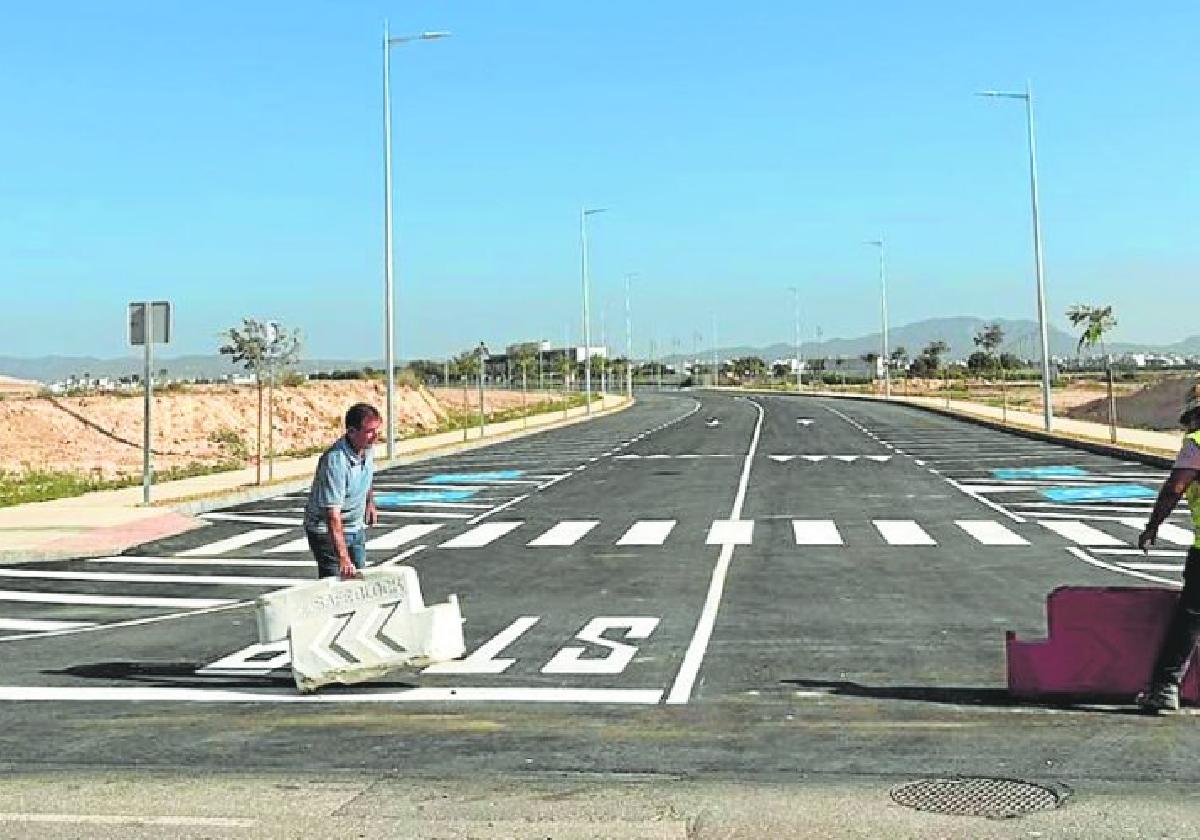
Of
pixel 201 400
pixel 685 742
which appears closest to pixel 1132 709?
pixel 685 742

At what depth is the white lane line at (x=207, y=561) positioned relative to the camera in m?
17.0

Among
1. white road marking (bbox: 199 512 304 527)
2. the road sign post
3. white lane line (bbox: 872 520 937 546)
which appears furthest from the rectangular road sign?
white lane line (bbox: 872 520 937 546)

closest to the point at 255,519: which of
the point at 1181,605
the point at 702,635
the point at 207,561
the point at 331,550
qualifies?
the point at 207,561

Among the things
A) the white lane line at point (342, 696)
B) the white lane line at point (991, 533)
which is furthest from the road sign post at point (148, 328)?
the white lane line at point (342, 696)

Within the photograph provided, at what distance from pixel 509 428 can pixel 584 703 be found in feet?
153

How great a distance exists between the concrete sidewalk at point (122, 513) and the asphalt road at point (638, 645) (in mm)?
604

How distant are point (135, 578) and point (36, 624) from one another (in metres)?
3.18

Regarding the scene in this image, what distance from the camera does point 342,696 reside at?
9617 millimetres

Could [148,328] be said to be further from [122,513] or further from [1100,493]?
[1100,493]

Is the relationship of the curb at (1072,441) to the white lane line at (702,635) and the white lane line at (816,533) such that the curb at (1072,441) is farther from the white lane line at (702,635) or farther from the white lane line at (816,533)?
the white lane line at (702,635)

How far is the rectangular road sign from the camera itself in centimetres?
2406

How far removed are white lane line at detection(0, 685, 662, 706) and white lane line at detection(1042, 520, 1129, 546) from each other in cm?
981

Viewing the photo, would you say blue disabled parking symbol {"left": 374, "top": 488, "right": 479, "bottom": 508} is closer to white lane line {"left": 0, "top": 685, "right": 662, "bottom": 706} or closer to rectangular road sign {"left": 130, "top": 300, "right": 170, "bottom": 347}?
rectangular road sign {"left": 130, "top": 300, "right": 170, "bottom": 347}

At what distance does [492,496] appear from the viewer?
26453 mm
